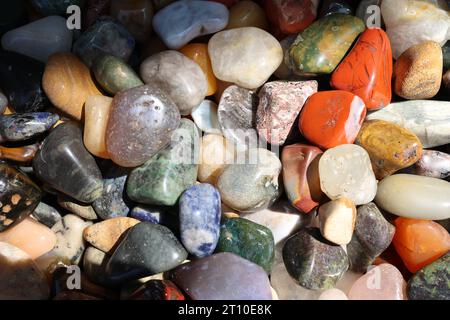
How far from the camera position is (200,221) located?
3.55ft

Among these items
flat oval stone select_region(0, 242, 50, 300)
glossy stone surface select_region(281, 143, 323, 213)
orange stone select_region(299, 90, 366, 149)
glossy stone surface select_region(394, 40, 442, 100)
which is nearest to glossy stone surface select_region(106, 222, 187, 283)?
flat oval stone select_region(0, 242, 50, 300)

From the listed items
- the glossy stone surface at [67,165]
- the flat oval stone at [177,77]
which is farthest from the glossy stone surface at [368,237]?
the glossy stone surface at [67,165]

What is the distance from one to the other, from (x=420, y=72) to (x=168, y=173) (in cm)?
58

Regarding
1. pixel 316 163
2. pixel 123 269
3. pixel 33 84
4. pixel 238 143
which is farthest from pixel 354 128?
pixel 33 84

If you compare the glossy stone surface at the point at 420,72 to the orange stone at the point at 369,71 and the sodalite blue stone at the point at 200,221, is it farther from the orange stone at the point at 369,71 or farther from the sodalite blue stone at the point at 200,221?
the sodalite blue stone at the point at 200,221

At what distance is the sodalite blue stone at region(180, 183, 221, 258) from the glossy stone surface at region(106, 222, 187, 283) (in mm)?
31

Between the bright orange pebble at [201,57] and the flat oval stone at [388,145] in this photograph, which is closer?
the flat oval stone at [388,145]

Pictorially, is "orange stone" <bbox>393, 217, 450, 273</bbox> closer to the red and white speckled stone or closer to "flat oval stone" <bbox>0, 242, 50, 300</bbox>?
the red and white speckled stone

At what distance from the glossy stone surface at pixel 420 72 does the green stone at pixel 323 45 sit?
0.41 ft

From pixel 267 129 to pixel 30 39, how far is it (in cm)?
59

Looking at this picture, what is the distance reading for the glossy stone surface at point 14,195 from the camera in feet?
3.70

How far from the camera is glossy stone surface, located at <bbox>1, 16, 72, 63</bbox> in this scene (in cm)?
128
